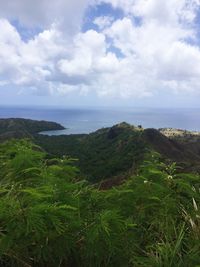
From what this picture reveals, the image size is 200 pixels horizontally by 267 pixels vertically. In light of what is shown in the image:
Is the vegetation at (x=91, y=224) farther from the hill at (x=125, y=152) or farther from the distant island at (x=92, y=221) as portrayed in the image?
the hill at (x=125, y=152)

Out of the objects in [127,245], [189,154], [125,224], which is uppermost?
[125,224]

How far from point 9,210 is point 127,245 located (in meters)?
1.71

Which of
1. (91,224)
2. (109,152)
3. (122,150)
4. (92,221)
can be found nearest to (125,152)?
(122,150)

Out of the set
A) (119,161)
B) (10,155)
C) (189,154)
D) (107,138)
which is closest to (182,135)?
(107,138)

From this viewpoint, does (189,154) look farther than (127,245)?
Yes

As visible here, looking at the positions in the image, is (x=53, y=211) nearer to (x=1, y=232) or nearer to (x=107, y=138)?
(x=1, y=232)

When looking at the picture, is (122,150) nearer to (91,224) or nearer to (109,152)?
(109,152)

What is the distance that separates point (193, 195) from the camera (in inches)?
257

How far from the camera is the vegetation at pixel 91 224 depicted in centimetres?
445

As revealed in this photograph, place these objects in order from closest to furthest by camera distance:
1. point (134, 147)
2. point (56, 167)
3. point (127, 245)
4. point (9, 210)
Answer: point (9, 210)
point (127, 245)
point (56, 167)
point (134, 147)

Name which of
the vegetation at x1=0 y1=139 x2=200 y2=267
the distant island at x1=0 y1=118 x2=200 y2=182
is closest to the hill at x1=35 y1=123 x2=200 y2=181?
the distant island at x1=0 y1=118 x2=200 y2=182

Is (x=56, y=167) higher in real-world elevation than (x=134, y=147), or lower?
higher

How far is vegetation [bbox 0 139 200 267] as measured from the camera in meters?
4.45

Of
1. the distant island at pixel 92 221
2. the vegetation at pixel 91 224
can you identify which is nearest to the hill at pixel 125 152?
the distant island at pixel 92 221
